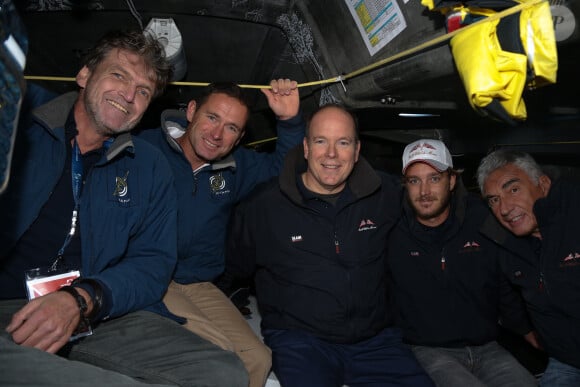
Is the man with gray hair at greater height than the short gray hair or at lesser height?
lesser

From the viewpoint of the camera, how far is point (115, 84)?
1.94 meters

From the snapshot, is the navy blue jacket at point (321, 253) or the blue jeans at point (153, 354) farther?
the navy blue jacket at point (321, 253)

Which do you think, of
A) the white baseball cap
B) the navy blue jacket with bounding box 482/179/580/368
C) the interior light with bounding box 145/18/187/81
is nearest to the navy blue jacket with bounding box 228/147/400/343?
the white baseball cap

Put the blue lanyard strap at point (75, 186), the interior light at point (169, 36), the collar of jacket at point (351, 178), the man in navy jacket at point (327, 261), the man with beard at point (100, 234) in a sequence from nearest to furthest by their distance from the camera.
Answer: the man with beard at point (100, 234) → the blue lanyard strap at point (75, 186) → the man in navy jacket at point (327, 261) → the collar of jacket at point (351, 178) → the interior light at point (169, 36)

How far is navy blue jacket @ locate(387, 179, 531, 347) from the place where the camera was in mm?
2227

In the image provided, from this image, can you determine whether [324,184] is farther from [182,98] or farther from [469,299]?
[182,98]

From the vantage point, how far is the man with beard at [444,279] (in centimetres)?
222

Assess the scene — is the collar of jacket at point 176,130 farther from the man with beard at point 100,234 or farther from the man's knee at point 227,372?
the man's knee at point 227,372

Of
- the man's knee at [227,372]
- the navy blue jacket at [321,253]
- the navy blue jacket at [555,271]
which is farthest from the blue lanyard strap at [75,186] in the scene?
the navy blue jacket at [555,271]

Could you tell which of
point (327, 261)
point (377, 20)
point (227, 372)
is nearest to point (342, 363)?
point (327, 261)

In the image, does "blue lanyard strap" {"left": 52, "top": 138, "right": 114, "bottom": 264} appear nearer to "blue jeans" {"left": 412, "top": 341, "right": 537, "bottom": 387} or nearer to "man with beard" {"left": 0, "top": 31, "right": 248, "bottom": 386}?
"man with beard" {"left": 0, "top": 31, "right": 248, "bottom": 386}

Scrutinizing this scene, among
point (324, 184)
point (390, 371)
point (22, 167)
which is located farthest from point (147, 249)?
point (390, 371)

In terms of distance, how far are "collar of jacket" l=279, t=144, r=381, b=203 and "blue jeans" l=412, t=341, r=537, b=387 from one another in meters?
0.85

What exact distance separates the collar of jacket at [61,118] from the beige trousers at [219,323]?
29.9 inches
